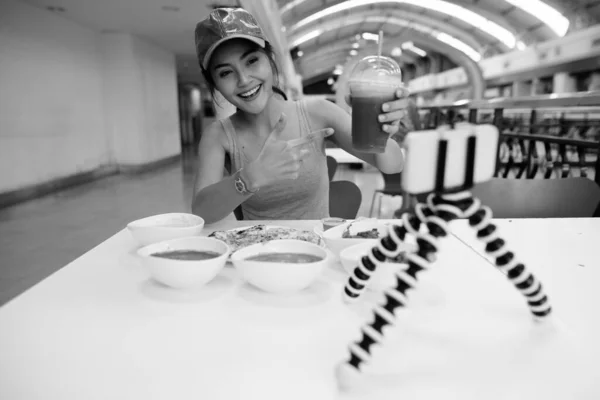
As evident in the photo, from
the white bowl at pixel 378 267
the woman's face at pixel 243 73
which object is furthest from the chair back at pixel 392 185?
the white bowl at pixel 378 267

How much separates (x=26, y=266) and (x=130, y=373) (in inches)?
123

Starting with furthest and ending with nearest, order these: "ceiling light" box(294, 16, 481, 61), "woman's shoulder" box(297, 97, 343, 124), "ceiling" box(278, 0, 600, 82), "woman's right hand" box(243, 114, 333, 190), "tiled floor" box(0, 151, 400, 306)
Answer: "ceiling light" box(294, 16, 481, 61) → "ceiling" box(278, 0, 600, 82) → "tiled floor" box(0, 151, 400, 306) → "woman's shoulder" box(297, 97, 343, 124) → "woman's right hand" box(243, 114, 333, 190)

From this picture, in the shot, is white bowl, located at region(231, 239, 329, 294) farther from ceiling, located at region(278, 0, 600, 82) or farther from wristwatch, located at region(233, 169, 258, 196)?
ceiling, located at region(278, 0, 600, 82)

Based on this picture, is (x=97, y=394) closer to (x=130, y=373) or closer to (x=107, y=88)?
(x=130, y=373)

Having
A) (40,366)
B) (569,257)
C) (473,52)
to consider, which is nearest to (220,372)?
(40,366)

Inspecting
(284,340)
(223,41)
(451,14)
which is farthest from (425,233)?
(451,14)

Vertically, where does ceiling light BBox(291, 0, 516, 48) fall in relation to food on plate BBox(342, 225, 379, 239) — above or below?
above

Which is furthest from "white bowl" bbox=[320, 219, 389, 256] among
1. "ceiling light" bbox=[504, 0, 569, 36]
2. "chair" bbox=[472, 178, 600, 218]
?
"ceiling light" bbox=[504, 0, 569, 36]

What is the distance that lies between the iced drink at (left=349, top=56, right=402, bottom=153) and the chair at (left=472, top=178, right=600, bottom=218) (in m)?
0.75

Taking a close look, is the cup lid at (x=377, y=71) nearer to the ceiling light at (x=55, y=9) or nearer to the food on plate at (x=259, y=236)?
the food on plate at (x=259, y=236)

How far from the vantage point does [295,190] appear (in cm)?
171

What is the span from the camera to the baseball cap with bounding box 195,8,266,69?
1.37m

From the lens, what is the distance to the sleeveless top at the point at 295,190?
168cm

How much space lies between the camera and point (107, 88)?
8.38m
